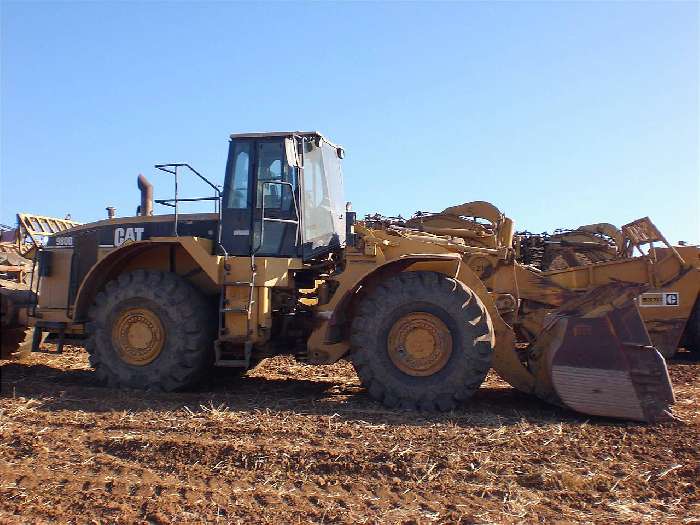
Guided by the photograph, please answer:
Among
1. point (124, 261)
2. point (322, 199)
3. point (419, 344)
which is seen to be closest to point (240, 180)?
point (322, 199)

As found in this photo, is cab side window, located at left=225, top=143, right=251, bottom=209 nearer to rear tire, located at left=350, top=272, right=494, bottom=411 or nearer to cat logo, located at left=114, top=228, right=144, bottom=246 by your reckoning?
cat logo, located at left=114, top=228, right=144, bottom=246

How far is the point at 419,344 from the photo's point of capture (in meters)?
6.39

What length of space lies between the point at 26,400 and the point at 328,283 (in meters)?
3.44

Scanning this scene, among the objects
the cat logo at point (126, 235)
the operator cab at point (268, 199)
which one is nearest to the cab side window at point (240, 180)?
the operator cab at point (268, 199)

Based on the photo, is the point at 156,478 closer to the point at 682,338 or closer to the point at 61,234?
the point at 61,234

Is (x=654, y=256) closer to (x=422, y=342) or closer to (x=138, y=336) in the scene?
(x=422, y=342)

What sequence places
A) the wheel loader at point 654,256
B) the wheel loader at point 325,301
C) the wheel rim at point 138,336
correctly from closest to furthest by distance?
the wheel loader at point 325,301
the wheel rim at point 138,336
the wheel loader at point 654,256

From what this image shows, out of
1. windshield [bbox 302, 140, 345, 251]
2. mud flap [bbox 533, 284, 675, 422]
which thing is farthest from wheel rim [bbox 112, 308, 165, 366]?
mud flap [bbox 533, 284, 675, 422]

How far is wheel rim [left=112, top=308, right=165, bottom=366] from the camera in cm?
714

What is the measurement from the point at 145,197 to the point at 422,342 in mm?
4759

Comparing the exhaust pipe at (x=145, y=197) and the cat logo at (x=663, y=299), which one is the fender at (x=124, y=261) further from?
the cat logo at (x=663, y=299)

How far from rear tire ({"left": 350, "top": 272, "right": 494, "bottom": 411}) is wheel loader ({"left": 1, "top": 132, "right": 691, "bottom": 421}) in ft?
0.05

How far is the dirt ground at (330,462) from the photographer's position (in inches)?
153

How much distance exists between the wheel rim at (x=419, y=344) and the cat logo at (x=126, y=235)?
11.7 feet
